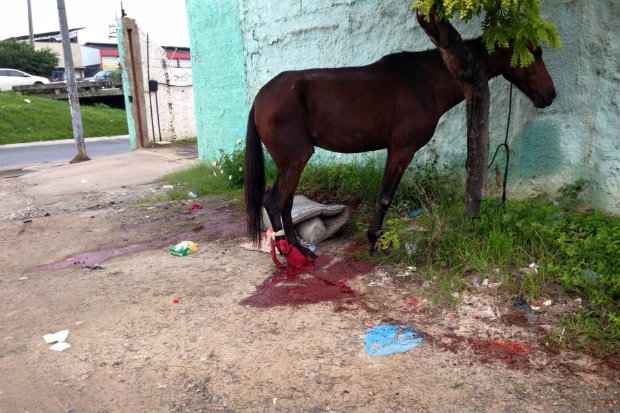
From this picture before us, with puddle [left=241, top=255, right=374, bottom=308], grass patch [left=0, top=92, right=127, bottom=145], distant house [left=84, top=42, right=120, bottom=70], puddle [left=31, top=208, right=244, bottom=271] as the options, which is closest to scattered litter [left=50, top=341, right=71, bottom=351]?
puddle [left=241, top=255, right=374, bottom=308]

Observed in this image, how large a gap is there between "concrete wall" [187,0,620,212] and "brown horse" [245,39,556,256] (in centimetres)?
77

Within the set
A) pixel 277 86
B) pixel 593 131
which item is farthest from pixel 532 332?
pixel 277 86

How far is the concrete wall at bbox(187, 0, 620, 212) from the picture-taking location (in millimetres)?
3727

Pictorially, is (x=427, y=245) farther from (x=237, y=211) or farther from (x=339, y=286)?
(x=237, y=211)

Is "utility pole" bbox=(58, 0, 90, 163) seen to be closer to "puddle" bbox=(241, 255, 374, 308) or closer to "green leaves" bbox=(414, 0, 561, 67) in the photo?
"puddle" bbox=(241, 255, 374, 308)

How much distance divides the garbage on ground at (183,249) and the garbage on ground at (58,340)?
4.48 feet

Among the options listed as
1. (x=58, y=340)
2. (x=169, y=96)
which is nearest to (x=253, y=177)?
(x=58, y=340)

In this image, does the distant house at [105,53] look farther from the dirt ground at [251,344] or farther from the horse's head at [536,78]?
the horse's head at [536,78]

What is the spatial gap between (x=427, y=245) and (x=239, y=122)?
453cm

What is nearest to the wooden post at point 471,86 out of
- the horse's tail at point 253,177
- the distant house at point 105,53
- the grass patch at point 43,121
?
the horse's tail at point 253,177

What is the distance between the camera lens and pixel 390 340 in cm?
265

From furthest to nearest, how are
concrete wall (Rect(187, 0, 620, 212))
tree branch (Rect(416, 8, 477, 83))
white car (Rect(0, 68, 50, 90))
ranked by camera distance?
white car (Rect(0, 68, 50, 90)) → concrete wall (Rect(187, 0, 620, 212)) → tree branch (Rect(416, 8, 477, 83))

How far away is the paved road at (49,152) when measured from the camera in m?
13.0

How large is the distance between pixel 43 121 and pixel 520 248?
2185 cm
